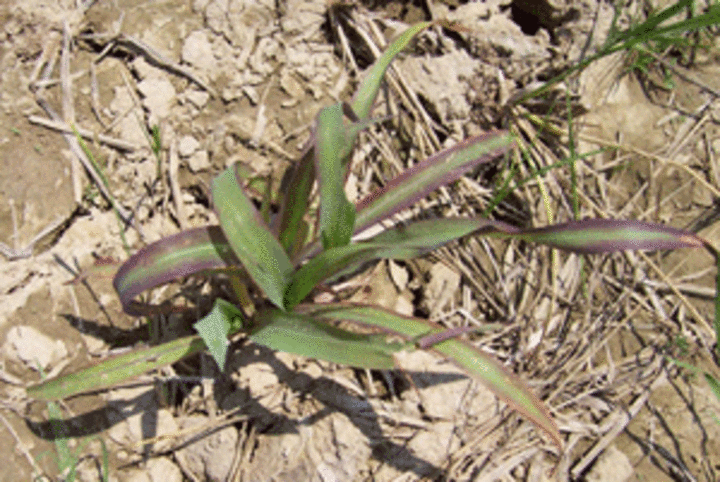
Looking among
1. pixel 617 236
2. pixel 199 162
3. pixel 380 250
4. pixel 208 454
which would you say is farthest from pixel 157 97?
pixel 617 236

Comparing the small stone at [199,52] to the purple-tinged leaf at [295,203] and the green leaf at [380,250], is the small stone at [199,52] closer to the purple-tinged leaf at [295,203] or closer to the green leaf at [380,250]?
the purple-tinged leaf at [295,203]

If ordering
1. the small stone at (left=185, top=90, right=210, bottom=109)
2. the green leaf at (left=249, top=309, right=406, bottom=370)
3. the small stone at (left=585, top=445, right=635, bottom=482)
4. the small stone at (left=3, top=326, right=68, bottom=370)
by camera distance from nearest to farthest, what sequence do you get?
the green leaf at (left=249, top=309, right=406, bottom=370)
the small stone at (left=3, top=326, right=68, bottom=370)
the small stone at (left=585, top=445, right=635, bottom=482)
the small stone at (left=185, top=90, right=210, bottom=109)

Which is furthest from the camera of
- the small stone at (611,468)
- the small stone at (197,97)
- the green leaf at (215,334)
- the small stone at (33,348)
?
the small stone at (197,97)

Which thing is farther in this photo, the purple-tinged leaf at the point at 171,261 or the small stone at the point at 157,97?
the small stone at the point at 157,97

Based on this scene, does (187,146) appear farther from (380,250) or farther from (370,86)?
(380,250)

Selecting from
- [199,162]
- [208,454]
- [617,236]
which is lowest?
[208,454]

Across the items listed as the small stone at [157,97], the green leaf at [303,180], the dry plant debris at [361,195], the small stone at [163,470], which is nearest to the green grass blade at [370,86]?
the green leaf at [303,180]

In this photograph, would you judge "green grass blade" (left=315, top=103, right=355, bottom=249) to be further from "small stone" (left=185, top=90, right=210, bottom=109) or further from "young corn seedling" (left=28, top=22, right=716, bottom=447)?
"small stone" (left=185, top=90, right=210, bottom=109)

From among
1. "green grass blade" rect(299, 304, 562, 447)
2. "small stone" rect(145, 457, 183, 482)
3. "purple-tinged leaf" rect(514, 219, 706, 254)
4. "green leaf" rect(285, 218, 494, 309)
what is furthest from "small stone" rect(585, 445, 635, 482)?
"small stone" rect(145, 457, 183, 482)
